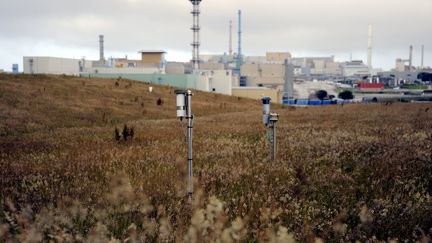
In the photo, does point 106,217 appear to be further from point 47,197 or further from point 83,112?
point 83,112

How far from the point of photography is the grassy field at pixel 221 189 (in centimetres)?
499

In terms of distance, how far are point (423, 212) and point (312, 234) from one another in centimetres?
205

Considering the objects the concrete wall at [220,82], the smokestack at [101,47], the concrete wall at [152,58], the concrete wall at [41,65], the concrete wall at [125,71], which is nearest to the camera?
the concrete wall at [41,65]

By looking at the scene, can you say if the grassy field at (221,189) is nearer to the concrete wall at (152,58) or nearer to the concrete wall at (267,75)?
the concrete wall at (152,58)

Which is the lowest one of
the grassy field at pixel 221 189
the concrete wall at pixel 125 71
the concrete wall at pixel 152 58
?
the grassy field at pixel 221 189

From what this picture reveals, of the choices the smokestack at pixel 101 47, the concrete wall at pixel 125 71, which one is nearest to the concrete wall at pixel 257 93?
the concrete wall at pixel 125 71

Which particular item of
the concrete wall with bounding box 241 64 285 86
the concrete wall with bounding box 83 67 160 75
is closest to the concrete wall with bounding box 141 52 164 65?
the concrete wall with bounding box 83 67 160 75

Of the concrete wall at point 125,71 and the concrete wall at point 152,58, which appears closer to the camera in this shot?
the concrete wall at point 125,71

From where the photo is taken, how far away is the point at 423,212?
6.18 m

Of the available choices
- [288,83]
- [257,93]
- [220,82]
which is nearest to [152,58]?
[220,82]

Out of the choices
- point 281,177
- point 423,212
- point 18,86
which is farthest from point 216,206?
point 18,86

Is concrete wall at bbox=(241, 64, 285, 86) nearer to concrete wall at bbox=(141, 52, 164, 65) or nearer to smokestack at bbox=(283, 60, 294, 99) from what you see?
smokestack at bbox=(283, 60, 294, 99)

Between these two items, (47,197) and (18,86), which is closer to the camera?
(47,197)

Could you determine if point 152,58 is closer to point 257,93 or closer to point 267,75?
point 267,75
